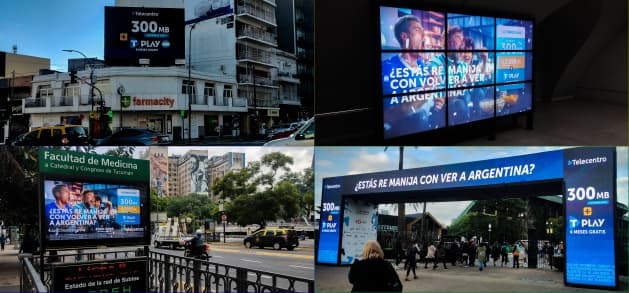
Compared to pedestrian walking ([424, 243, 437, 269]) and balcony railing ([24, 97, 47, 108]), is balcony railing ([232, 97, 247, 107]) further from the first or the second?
pedestrian walking ([424, 243, 437, 269])

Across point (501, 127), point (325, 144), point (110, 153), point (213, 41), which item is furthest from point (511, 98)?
point (110, 153)

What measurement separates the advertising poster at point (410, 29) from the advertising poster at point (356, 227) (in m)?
1.79

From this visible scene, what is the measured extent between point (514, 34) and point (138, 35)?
424 cm

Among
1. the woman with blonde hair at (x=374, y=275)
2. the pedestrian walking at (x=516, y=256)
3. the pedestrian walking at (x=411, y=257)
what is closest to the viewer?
the woman with blonde hair at (x=374, y=275)

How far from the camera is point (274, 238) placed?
6746mm

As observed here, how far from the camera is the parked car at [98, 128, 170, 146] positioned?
461cm

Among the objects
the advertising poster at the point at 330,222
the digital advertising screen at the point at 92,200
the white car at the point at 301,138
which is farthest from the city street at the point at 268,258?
the white car at the point at 301,138

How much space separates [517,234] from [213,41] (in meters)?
5.03

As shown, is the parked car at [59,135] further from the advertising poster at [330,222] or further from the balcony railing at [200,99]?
the advertising poster at [330,222]

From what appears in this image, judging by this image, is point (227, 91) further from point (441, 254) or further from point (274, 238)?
point (441, 254)

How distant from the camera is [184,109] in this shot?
4668mm

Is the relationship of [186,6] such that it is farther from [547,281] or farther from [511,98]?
[547,281]

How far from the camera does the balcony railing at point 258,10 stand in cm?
470

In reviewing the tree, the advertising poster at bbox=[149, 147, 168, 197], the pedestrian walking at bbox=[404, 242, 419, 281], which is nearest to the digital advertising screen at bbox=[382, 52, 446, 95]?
the pedestrian walking at bbox=[404, 242, 419, 281]
